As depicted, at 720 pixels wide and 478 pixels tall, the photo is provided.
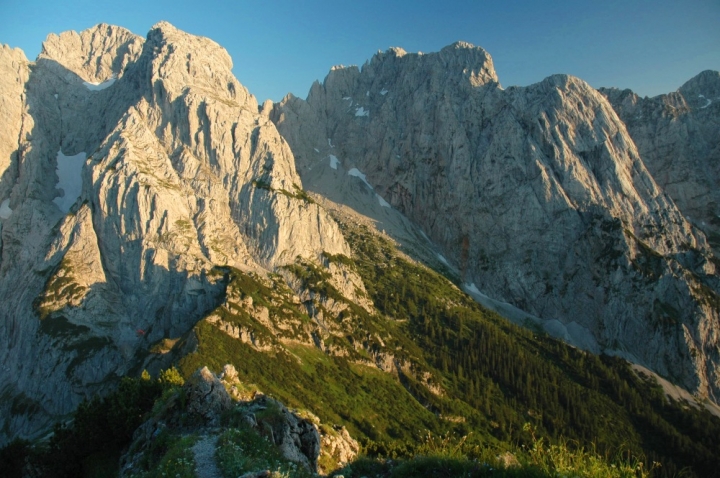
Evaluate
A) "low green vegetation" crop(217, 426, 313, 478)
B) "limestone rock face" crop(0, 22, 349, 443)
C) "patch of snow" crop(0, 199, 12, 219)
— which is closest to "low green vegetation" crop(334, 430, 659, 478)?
"low green vegetation" crop(217, 426, 313, 478)

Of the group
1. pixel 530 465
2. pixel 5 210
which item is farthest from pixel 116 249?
pixel 530 465

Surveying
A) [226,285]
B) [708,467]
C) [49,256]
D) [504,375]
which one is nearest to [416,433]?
[504,375]

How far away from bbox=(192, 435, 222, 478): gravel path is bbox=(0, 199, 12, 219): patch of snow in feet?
640

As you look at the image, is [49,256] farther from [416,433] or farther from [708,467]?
[708,467]

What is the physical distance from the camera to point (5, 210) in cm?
18275

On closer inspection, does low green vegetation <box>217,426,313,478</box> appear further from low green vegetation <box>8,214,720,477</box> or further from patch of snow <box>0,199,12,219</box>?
patch of snow <box>0,199,12,219</box>

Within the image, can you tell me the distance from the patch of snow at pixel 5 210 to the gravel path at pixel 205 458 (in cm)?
19500

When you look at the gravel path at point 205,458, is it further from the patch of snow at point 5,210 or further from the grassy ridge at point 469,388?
the patch of snow at point 5,210

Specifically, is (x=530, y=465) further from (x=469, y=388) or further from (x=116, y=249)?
(x=116, y=249)

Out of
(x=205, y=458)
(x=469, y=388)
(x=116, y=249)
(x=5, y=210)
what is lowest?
(x=469, y=388)

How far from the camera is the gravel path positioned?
81.7 feet

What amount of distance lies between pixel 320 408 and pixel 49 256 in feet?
371

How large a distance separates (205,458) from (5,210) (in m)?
202

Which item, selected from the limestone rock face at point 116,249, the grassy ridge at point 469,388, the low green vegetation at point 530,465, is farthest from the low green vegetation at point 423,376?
the low green vegetation at point 530,465
